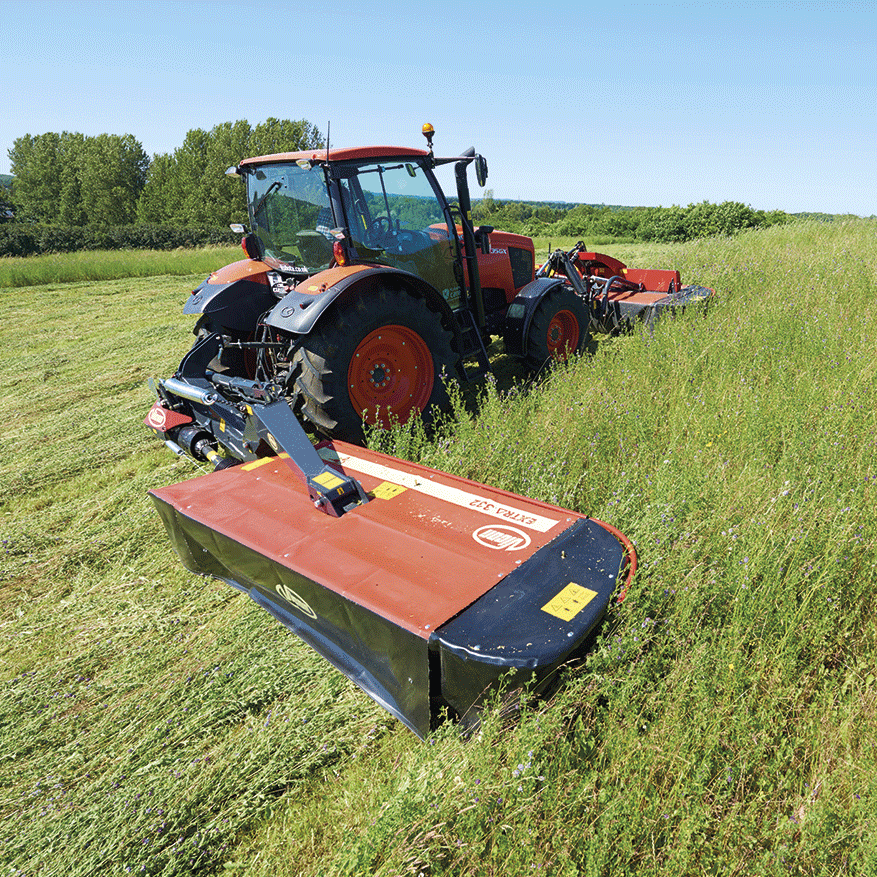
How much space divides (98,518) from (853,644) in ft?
13.2

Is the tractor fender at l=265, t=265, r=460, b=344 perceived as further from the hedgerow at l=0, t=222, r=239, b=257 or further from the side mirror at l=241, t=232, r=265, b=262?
the hedgerow at l=0, t=222, r=239, b=257

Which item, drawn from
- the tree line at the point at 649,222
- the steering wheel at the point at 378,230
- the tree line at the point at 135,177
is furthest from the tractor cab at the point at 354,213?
the tree line at the point at 135,177

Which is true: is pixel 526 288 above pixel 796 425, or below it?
above

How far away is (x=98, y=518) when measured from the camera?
3.73 m

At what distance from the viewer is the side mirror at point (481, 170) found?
13.8 feet

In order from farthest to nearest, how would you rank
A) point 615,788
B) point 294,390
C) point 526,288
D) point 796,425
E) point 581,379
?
point 526,288 → point 581,379 → point 294,390 → point 796,425 → point 615,788

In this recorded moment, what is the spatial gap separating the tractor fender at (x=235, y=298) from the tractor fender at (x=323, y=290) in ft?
3.18

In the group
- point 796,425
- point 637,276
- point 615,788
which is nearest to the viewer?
point 615,788

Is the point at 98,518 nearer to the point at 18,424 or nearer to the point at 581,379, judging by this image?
the point at 18,424

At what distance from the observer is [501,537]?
7.32 feet

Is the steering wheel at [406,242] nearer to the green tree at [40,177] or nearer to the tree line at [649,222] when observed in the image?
the tree line at [649,222]

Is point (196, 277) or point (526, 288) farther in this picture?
point (196, 277)

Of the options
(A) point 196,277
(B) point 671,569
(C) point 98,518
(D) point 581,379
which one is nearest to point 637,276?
(D) point 581,379

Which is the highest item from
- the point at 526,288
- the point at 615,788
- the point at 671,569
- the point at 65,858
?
the point at 526,288
